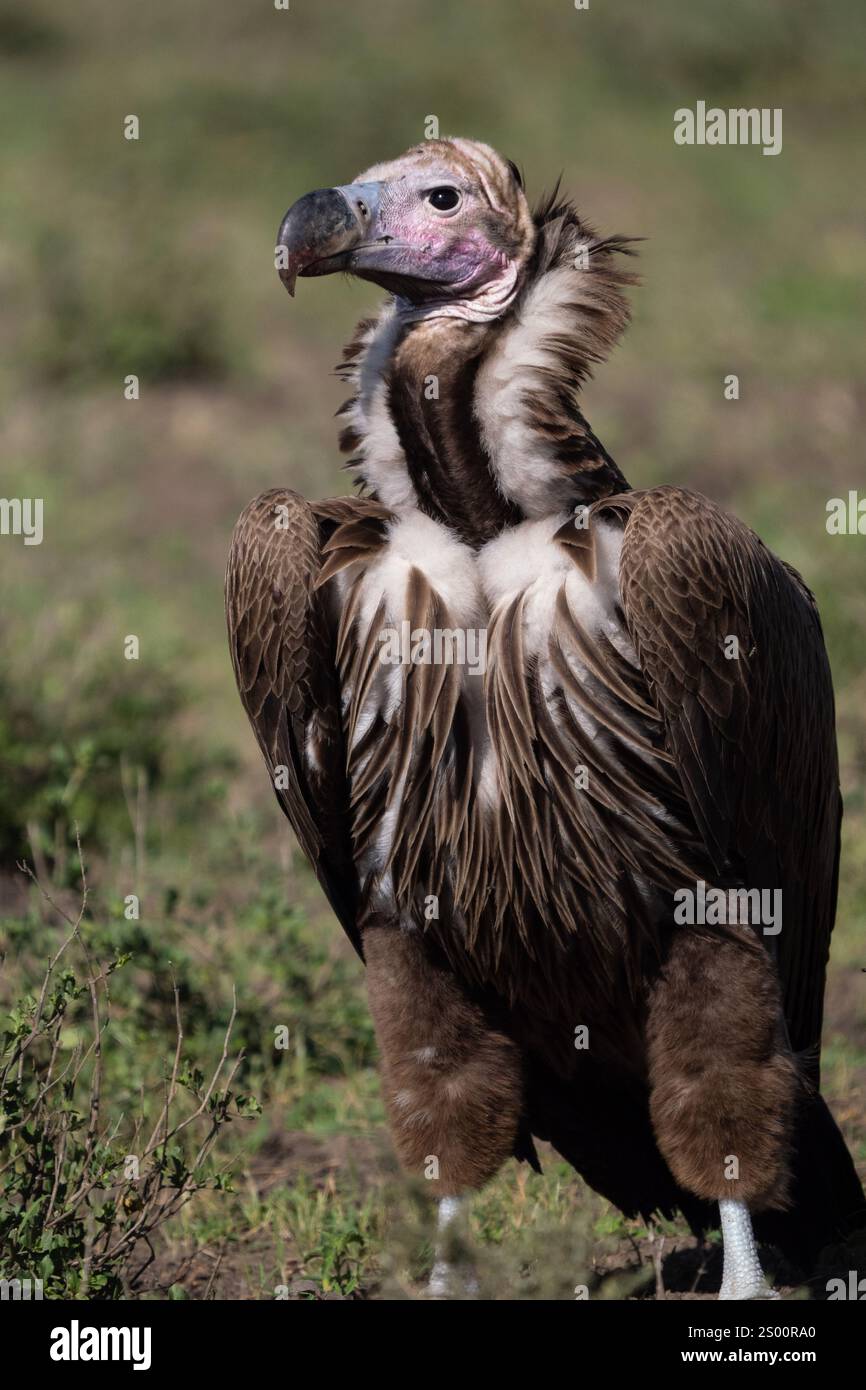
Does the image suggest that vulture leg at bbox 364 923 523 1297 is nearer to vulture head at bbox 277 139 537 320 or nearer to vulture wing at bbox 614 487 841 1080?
vulture wing at bbox 614 487 841 1080

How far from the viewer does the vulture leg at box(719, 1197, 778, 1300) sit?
4.04 metres

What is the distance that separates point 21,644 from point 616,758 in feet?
12.7

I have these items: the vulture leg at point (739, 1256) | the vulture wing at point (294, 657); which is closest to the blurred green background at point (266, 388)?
the vulture wing at point (294, 657)

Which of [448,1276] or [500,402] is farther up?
[500,402]

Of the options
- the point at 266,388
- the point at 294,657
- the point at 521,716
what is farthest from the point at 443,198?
the point at 266,388

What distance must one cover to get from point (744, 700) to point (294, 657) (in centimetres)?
93

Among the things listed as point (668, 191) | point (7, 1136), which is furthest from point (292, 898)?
point (668, 191)

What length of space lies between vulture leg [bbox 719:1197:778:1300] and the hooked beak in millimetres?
2123

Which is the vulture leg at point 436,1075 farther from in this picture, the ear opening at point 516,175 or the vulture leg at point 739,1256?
the ear opening at point 516,175

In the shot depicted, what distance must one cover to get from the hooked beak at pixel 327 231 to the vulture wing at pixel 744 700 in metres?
0.81

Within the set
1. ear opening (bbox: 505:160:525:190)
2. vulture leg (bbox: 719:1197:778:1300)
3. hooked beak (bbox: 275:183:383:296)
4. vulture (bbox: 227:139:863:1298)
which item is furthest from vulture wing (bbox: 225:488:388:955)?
vulture leg (bbox: 719:1197:778:1300)

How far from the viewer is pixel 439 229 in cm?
425

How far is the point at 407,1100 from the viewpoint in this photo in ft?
13.9

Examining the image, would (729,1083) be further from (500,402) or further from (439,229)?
(439,229)
